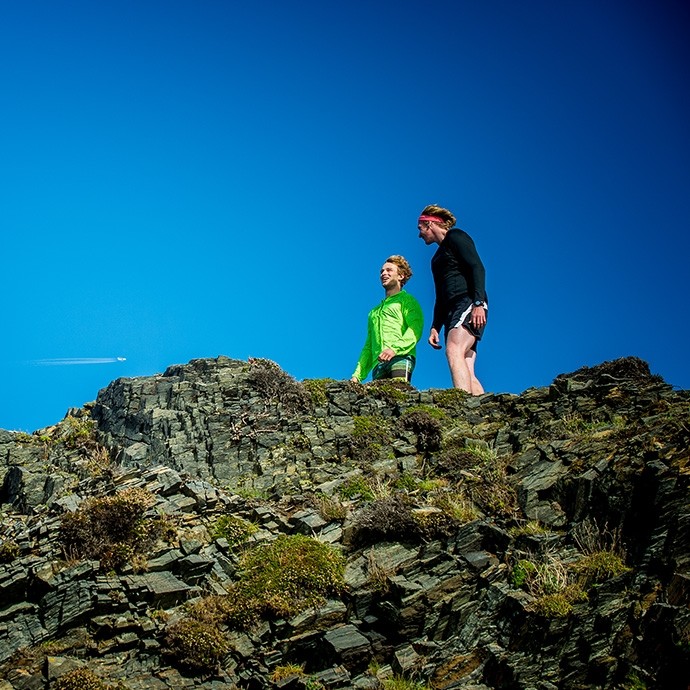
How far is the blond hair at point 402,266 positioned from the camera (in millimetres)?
22438

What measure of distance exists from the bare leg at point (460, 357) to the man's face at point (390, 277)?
9.81ft

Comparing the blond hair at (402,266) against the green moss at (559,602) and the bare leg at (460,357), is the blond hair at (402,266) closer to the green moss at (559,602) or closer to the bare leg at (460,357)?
the bare leg at (460,357)

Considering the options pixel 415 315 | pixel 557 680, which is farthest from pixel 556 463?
pixel 415 315

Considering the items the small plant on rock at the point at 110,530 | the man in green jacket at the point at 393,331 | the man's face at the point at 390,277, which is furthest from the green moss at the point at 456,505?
the man's face at the point at 390,277

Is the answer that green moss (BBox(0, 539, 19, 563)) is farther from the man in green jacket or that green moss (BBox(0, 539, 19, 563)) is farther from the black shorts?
the black shorts

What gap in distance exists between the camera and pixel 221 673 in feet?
32.9

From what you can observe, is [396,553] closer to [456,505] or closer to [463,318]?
[456,505]

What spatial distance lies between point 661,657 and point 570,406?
8.09 m

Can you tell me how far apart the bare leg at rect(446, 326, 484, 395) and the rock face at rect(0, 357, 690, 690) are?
2.99m

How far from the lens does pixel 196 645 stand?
33.3 ft

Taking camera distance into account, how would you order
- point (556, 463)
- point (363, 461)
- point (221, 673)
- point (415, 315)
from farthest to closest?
point (415, 315) < point (363, 461) < point (556, 463) < point (221, 673)

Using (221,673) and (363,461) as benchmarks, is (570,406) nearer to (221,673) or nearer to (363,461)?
(363,461)

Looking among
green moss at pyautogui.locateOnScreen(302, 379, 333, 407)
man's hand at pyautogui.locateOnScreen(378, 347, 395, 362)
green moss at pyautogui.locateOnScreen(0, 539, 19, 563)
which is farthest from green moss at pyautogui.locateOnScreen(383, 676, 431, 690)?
man's hand at pyautogui.locateOnScreen(378, 347, 395, 362)

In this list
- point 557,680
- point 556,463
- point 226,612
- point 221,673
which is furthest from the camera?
point 556,463
